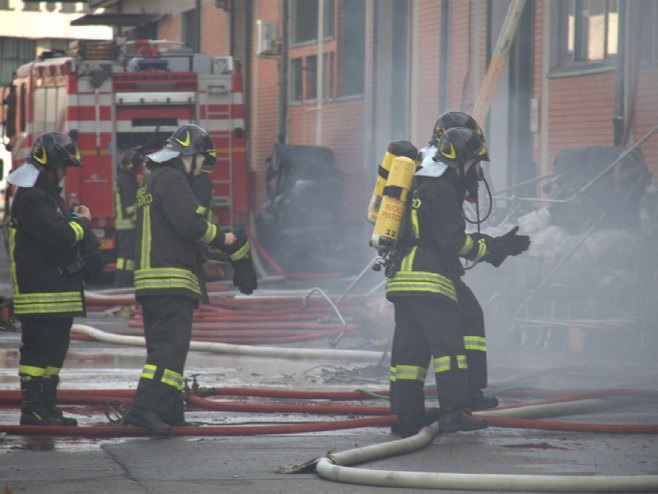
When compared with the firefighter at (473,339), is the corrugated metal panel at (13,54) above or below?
above

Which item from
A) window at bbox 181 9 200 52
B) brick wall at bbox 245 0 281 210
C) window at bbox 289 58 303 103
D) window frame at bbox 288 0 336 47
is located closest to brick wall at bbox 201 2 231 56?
window at bbox 181 9 200 52

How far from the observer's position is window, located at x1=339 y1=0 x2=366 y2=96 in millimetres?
21906

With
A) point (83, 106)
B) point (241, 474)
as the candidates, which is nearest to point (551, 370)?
point (241, 474)

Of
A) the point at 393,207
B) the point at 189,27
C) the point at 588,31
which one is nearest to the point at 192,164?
the point at 393,207

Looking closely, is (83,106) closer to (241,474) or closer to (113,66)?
(113,66)

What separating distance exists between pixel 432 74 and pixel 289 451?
12.7m

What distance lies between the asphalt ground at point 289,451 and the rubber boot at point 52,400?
0.24 m

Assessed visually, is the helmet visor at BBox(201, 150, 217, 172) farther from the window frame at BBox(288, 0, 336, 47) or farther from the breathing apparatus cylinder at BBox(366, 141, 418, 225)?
the window frame at BBox(288, 0, 336, 47)

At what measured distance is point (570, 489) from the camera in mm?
5617

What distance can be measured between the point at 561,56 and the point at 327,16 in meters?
7.98

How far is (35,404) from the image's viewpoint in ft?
24.0

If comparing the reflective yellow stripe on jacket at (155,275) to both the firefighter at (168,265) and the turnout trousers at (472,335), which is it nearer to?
the firefighter at (168,265)

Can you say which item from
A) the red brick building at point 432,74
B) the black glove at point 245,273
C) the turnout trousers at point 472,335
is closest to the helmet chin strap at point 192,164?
the black glove at point 245,273

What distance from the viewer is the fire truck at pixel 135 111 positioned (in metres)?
17.6
